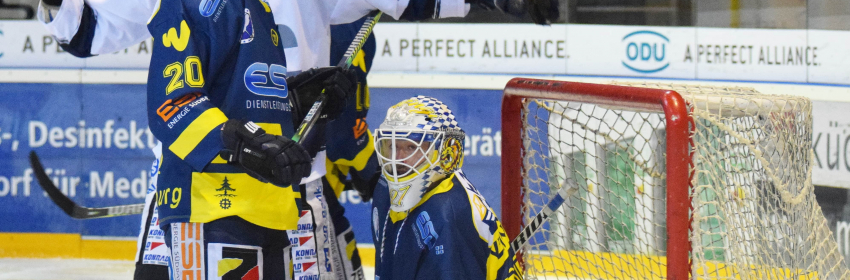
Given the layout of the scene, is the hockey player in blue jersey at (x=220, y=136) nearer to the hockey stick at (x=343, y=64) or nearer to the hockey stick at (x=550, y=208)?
the hockey stick at (x=343, y=64)

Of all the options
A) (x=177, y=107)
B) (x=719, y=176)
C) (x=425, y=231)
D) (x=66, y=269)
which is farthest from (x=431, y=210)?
(x=66, y=269)

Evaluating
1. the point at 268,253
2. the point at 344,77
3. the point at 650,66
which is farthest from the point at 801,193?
the point at 650,66

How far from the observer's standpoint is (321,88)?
1.86m

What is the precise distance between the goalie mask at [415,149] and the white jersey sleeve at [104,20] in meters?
0.62

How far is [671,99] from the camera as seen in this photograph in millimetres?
1583

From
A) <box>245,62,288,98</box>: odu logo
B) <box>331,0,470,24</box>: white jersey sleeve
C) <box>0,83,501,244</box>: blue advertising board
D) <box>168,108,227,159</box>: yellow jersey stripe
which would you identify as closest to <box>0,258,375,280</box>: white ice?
<box>0,83,501,244</box>: blue advertising board

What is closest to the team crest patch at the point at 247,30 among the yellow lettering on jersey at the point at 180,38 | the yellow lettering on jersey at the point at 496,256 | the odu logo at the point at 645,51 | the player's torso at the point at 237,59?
the player's torso at the point at 237,59

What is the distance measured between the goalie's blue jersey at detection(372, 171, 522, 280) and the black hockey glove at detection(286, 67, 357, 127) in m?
0.28

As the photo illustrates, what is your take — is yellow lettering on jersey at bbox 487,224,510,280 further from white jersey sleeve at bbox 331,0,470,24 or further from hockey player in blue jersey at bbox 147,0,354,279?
white jersey sleeve at bbox 331,0,470,24

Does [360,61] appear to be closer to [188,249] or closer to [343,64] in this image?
[343,64]

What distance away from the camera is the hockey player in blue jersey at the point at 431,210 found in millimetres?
1604

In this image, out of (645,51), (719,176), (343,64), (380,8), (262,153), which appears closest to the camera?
(262,153)

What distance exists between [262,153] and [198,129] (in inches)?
5.4

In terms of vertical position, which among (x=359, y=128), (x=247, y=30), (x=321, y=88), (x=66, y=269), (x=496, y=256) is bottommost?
(x=66, y=269)
